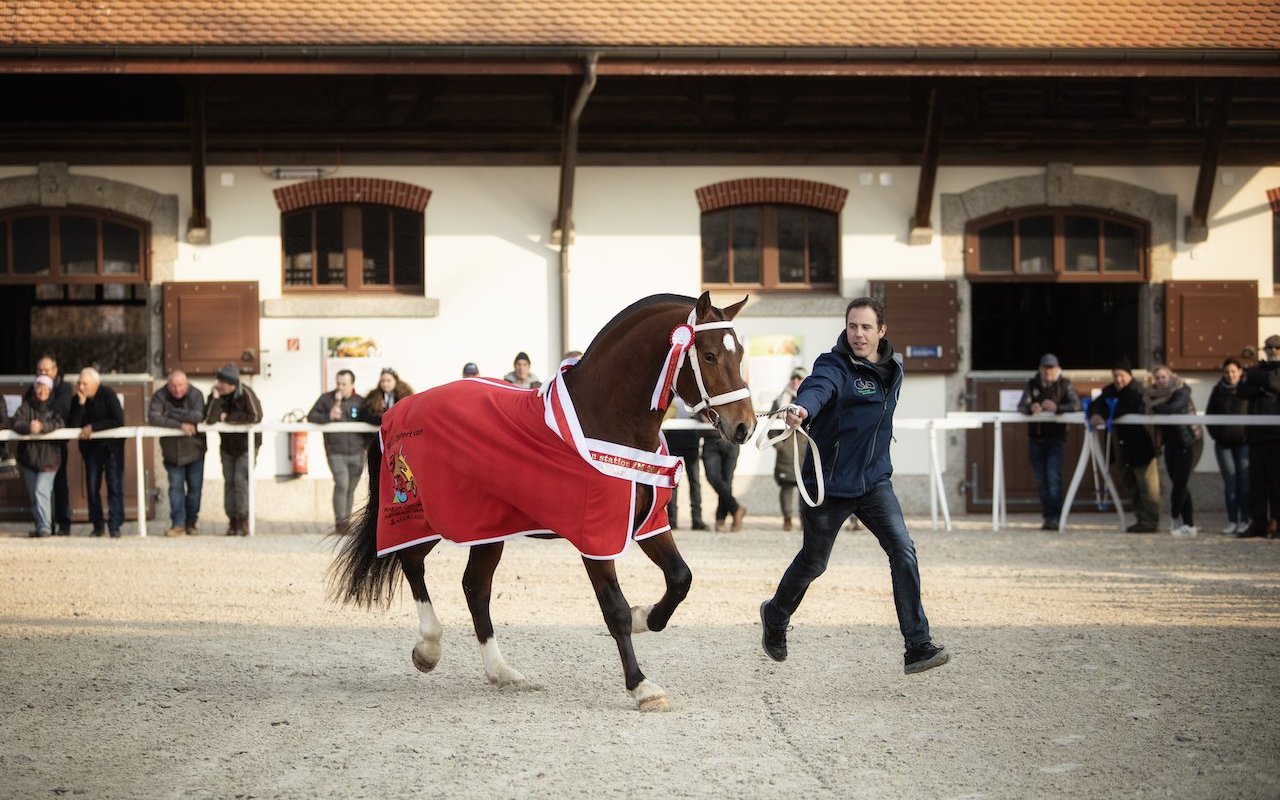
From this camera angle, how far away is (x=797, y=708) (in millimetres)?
6047

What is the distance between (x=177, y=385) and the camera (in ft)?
47.0

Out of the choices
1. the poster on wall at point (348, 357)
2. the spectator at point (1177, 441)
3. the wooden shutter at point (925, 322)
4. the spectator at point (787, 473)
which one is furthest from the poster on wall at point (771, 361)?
the poster on wall at point (348, 357)

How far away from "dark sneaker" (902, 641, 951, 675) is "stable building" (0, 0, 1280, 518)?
392 inches

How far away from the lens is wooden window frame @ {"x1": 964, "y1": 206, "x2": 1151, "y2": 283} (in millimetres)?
16828

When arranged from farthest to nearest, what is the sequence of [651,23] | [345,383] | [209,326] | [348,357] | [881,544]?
[348,357], [209,326], [651,23], [345,383], [881,544]

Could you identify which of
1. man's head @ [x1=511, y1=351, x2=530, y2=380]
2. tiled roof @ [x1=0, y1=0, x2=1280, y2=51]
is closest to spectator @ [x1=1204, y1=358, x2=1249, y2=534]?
tiled roof @ [x1=0, y1=0, x2=1280, y2=51]

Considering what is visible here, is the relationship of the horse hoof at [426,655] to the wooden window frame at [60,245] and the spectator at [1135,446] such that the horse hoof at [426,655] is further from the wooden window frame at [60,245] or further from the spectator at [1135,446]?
the wooden window frame at [60,245]

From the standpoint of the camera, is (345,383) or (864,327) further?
(345,383)

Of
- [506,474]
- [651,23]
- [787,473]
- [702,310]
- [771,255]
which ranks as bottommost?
[787,473]

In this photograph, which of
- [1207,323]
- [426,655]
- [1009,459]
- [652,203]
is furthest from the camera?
[1009,459]

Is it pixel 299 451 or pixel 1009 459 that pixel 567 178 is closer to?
pixel 299 451

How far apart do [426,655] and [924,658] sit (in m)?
2.38

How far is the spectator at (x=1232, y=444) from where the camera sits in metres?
14.0

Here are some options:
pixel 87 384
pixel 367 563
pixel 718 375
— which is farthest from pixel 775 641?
pixel 87 384
